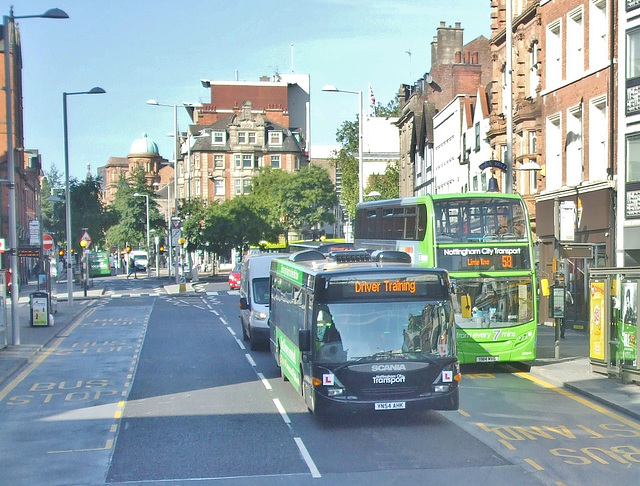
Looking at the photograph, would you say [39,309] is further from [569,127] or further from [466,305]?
[569,127]

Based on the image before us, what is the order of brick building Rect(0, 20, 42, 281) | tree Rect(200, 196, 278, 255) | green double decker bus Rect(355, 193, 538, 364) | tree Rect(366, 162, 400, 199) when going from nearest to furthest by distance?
green double decker bus Rect(355, 193, 538, 364) < brick building Rect(0, 20, 42, 281) < tree Rect(200, 196, 278, 255) < tree Rect(366, 162, 400, 199)

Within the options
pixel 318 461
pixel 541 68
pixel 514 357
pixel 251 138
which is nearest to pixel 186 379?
pixel 514 357

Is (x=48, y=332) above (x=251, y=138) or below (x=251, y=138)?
below

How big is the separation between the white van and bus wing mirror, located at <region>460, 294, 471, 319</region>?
6.25m

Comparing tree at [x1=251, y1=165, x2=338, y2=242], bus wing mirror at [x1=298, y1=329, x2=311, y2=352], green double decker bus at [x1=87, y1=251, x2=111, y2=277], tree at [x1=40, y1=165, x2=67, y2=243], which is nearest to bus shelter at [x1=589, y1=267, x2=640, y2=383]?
bus wing mirror at [x1=298, y1=329, x2=311, y2=352]

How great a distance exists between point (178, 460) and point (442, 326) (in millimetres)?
4509

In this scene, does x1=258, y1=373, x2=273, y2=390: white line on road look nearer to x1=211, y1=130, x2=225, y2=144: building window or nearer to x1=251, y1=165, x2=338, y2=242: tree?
x1=251, y1=165, x2=338, y2=242: tree

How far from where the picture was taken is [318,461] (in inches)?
435

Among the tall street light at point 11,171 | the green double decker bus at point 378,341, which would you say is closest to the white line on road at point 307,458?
the green double decker bus at point 378,341

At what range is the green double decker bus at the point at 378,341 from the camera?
42.4 feet

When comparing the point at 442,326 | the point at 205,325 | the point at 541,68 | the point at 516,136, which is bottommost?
the point at 205,325

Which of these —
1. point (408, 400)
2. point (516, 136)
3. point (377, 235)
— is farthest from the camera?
point (516, 136)

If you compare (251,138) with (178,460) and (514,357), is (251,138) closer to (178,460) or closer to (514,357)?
(514,357)

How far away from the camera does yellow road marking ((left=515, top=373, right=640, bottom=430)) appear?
13.8m
